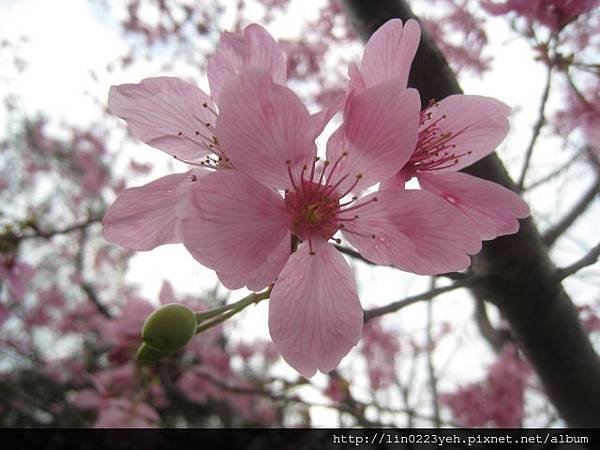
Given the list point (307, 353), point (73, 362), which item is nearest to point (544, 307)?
point (307, 353)

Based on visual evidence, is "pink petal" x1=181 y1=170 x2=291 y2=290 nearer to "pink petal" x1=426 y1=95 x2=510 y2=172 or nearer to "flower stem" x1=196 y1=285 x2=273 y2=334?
"flower stem" x1=196 y1=285 x2=273 y2=334

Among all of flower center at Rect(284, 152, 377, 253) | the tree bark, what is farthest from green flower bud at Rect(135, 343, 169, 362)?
the tree bark

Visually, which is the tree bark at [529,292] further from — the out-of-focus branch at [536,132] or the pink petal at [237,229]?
the pink petal at [237,229]

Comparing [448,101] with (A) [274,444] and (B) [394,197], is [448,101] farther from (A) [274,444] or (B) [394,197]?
(A) [274,444]

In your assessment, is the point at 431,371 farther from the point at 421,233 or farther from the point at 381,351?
the point at 381,351

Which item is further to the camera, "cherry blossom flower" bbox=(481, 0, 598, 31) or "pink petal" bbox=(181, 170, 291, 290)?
"cherry blossom flower" bbox=(481, 0, 598, 31)

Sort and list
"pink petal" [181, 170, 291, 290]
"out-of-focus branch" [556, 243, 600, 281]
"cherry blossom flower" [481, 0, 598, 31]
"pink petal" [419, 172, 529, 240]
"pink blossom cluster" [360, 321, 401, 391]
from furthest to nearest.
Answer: "pink blossom cluster" [360, 321, 401, 391]
"cherry blossom flower" [481, 0, 598, 31]
"out-of-focus branch" [556, 243, 600, 281]
"pink petal" [419, 172, 529, 240]
"pink petal" [181, 170, 291, 290]

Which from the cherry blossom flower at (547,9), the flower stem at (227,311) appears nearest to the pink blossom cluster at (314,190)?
the flower stem at (227,311)
